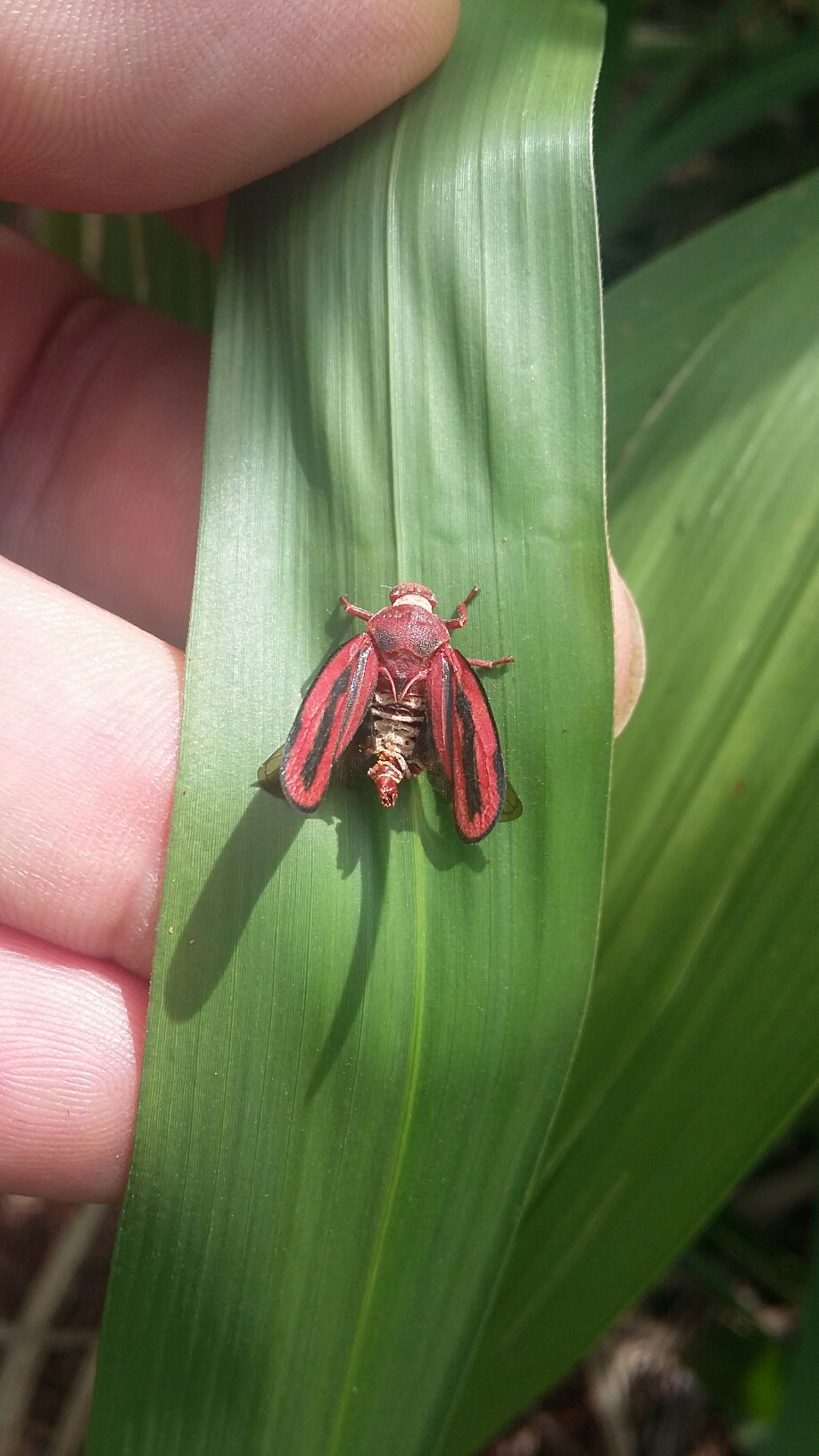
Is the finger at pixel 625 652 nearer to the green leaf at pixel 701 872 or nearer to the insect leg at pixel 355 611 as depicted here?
the green leaf at pixel 701 872

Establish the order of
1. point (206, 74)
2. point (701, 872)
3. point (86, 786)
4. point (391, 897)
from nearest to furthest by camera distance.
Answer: point (391, 897) → point (206, 74) → point (86, 786) → point (701, 872)

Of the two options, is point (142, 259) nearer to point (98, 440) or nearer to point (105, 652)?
point (98, 440)

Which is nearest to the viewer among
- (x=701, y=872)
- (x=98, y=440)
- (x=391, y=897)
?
(x=391, y=897)

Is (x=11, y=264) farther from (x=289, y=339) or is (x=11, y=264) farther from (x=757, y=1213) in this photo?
(x=757, y=1213)

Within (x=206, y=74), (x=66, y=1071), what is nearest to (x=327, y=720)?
(x=66, y=1071)

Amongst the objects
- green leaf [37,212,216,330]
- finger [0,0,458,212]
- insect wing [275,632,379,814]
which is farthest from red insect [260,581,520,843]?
green leaf [37,212,216,330]

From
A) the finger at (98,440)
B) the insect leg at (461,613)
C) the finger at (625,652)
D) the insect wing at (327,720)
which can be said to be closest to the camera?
the insect wing at (327,720)

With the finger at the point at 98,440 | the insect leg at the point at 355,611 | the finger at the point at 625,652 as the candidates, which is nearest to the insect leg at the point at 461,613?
the insect leg at the point at 355,611
